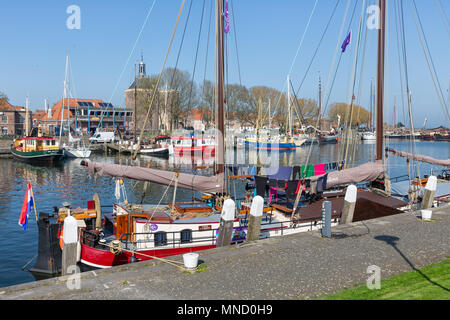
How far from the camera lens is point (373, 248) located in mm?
13031

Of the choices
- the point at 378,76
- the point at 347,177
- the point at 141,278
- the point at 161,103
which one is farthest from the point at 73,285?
the point at 161,103

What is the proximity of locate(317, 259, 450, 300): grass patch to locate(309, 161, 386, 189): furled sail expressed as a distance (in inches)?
373

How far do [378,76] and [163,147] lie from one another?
2209 inches

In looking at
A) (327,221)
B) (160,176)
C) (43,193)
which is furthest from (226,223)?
(43,193)

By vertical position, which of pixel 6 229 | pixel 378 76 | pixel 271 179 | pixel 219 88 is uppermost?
pixel 378 76

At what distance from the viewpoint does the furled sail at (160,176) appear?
671 inches

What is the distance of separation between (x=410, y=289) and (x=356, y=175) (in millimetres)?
12121

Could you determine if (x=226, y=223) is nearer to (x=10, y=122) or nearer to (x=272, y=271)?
(x=272, y=271)

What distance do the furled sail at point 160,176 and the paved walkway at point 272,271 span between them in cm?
442

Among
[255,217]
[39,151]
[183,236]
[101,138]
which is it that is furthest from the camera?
[101,138]

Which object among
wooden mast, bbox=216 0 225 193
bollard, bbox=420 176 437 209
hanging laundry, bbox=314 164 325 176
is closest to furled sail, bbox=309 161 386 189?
hanging laundry, bbox=314 164 325 176

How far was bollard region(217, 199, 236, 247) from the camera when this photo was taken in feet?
45.4

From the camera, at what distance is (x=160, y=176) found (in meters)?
17.1

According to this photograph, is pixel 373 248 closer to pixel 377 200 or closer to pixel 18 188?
pixel 377 200
